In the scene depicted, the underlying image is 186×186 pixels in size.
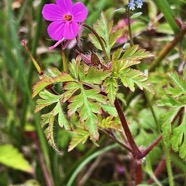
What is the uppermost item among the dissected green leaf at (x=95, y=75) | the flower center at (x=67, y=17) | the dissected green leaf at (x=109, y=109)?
the flower center at (x=67, y=17)

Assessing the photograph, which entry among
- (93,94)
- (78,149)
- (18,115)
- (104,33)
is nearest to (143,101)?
(78,149)

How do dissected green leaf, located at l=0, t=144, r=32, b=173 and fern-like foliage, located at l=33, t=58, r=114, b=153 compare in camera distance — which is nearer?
fern-like foliage, located at l=33, t=58, r=114, b=153

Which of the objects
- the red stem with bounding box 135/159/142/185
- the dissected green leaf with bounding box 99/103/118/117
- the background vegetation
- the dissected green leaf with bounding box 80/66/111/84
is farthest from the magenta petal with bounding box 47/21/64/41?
the background vegetation

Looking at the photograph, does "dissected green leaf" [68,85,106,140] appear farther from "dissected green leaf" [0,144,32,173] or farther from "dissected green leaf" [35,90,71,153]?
"dissected green leaf" [0,144,32,173]

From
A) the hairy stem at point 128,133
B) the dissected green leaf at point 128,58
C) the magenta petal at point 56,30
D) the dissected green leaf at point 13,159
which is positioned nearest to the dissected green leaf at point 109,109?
the hairy stem at point 128,133

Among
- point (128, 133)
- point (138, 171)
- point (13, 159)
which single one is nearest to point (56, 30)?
point (128, 133)

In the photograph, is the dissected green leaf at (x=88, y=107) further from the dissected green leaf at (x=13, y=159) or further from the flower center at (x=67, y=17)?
the dissected green leaf at (x=13, y=159)

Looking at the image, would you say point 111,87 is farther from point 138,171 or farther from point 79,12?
point 138,171
